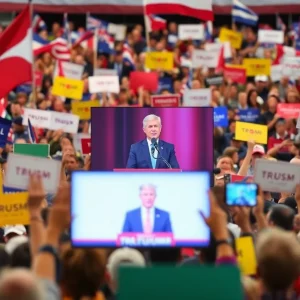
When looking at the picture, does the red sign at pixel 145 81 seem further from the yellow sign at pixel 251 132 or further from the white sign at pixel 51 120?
the yellow sign at pixel 251 132

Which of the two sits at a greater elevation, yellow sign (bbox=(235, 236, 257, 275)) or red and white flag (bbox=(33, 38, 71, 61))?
red and white flag (bbox=(33, 38, 71, 61))

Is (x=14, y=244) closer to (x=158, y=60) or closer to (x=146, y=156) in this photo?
(x=146, y=156)

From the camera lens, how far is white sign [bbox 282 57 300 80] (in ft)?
71.4

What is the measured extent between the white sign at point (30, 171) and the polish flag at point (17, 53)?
7960 millimetres

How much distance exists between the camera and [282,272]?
5820 millimetres

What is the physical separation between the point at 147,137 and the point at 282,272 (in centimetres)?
737

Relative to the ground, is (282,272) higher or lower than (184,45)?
lower

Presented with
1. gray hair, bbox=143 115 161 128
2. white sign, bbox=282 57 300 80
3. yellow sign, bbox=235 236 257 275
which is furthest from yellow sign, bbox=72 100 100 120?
yellow sign, bbox=235 236 257 275

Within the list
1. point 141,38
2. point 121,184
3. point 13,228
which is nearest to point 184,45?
point 141,38

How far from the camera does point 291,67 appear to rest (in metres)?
21.8

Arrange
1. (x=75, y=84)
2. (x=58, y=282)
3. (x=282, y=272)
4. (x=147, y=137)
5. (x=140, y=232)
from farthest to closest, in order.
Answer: (x=75, y=84) → (x=147, y=137) → (x=140, y=232) → (x=58, y=282) → (x=282, y=272)

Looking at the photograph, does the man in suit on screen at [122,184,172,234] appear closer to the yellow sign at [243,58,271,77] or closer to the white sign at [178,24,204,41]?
the yellow sign at [243,58,271,77]

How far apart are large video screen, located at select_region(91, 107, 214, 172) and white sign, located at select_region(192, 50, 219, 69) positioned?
9082 millimetres

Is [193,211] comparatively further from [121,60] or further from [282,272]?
[121,60]
